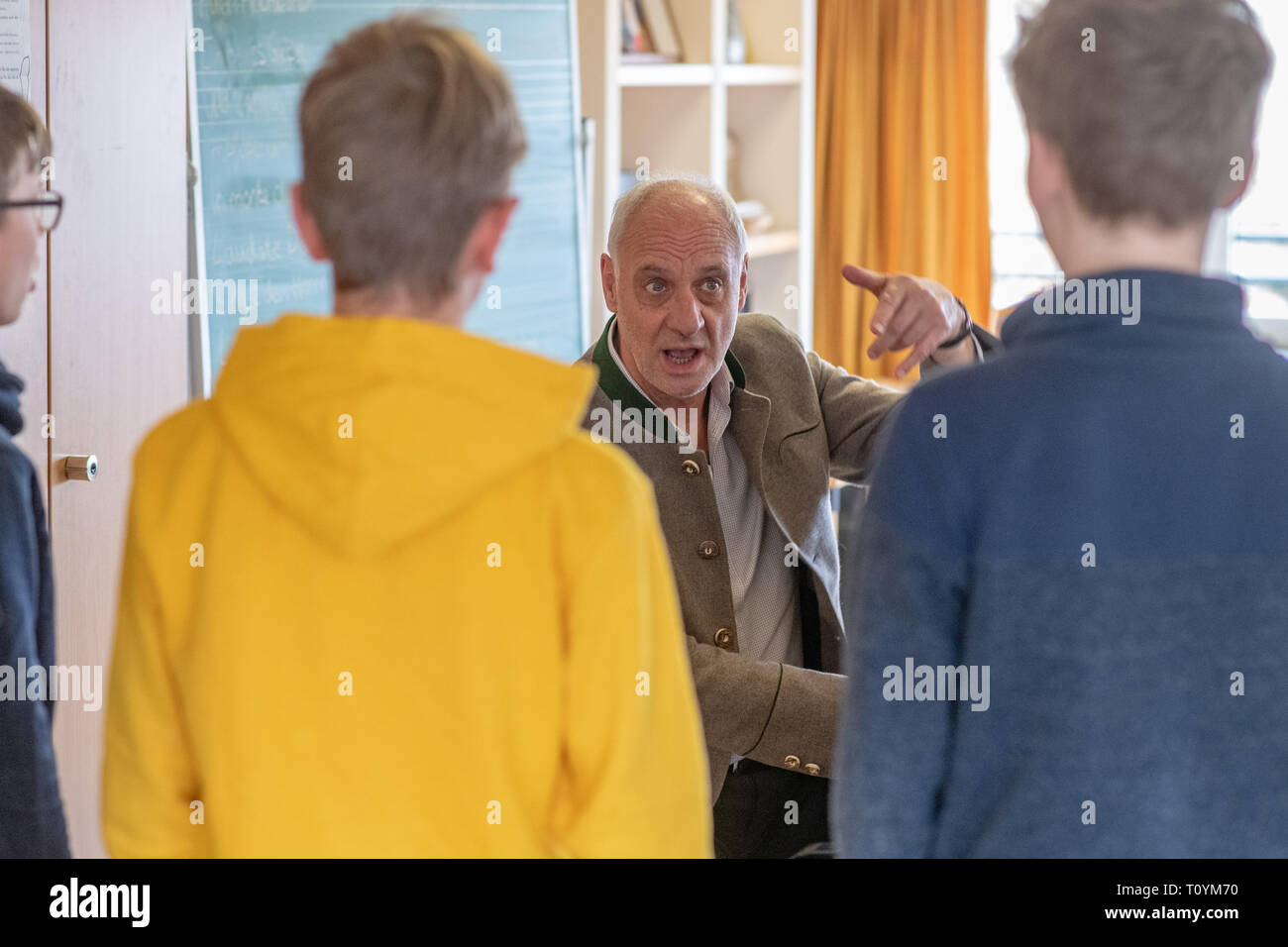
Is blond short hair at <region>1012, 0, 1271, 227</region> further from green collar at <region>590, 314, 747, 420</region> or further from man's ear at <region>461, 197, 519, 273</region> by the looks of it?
green collar at <region>590, 314, 747, 420</region>

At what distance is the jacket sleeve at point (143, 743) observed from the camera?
0.93 meters

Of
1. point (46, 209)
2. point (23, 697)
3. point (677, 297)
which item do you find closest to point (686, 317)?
point (677, 297)

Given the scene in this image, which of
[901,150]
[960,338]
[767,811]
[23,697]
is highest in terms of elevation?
[901,150]

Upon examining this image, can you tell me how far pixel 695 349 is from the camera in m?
1.71

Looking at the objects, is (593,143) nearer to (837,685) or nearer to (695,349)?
(695,349)

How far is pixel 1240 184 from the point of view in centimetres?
89

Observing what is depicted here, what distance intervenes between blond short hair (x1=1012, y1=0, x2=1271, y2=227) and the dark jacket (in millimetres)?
809

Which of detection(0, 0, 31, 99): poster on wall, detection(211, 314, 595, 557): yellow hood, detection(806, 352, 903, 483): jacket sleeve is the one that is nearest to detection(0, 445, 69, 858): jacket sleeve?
detection(211, 314, 595, 557): yellow hood

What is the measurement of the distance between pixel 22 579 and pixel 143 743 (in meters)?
0.24

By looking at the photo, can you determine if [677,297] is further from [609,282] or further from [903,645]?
[903,645]
